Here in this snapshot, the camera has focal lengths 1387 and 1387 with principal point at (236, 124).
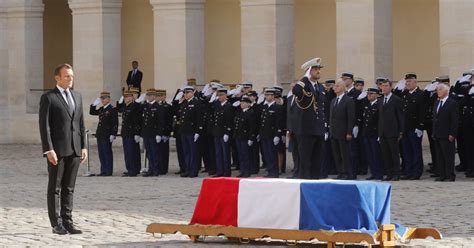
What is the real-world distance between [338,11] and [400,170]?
740cm

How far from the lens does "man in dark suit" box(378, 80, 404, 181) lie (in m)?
22.6

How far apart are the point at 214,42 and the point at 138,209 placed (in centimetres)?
1891

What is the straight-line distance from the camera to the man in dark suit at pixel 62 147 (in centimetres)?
1504

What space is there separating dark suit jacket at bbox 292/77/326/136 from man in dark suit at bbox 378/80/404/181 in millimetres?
4233

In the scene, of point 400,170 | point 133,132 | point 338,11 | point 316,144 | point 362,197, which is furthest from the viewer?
point 338,11

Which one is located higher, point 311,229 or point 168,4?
point 168,4

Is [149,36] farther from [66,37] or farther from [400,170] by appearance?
[400,170]

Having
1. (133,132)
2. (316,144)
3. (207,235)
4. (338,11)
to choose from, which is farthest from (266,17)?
(207,235)

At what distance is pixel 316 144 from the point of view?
18641mm

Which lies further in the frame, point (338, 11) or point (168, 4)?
point (168, 4)

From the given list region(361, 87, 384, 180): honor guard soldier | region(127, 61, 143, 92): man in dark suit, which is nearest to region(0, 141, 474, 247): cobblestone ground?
region(361, 87, 384, 180): honor guard soldier

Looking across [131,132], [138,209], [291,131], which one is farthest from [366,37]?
[138,209]

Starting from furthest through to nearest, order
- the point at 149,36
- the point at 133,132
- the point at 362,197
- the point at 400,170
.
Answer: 1. the point at 149,36
2. the point at 133,132
3. the point at 400,170
4. the point at 362,197

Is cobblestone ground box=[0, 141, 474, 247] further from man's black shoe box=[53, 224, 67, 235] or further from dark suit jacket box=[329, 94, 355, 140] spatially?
dark suit jacket box=[329, 94, 355, 140]
